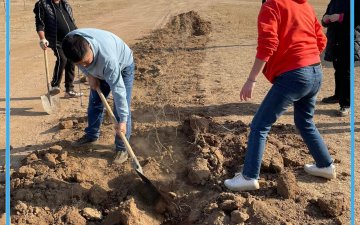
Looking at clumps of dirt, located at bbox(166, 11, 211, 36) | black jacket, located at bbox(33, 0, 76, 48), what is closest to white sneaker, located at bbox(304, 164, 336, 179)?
black jacket, located at bbox(33, 0, 76, 48)

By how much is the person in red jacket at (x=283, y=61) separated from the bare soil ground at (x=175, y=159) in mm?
512

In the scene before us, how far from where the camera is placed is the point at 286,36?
354cm

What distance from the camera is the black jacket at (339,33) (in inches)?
226

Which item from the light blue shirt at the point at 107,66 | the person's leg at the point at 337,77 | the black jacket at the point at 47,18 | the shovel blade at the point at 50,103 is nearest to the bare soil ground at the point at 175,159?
the shovel blade at the point at 50,103

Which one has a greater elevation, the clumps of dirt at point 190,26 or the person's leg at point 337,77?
the person's leg at point 337,77

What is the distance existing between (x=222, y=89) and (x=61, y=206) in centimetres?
396

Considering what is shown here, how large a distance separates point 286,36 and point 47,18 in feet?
14.3

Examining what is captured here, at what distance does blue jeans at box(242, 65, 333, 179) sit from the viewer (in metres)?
3.60

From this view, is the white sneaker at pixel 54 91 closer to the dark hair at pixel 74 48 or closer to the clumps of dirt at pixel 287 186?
the dark hair at pixel 74 48

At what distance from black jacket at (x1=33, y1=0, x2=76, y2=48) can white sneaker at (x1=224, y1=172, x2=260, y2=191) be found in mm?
4095

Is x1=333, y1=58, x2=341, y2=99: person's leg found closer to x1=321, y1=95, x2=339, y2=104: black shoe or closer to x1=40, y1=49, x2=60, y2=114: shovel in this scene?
x1=321, y1=95, x2=339, y2=104: black shoe

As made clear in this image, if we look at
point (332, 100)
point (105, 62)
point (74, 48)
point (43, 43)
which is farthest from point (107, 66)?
point (332, 100)

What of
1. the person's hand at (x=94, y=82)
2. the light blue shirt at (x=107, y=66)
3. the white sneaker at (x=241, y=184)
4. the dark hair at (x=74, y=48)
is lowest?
the white sneaker at (x=241, y=184)

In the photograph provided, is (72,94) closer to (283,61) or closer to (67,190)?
(67,190)
